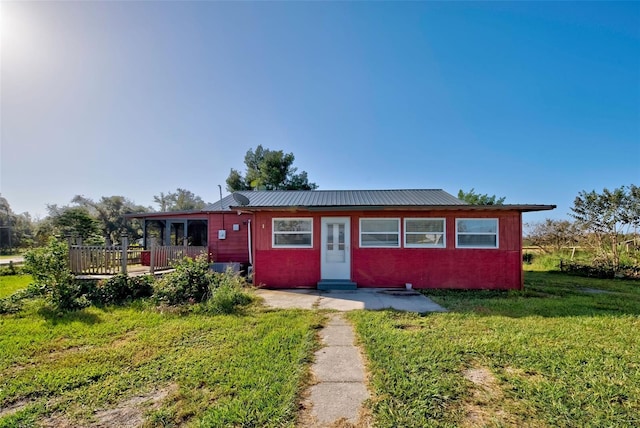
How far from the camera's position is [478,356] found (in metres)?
3.56

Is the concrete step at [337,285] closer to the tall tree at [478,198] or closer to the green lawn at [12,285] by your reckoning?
the green lawn at [12,285]

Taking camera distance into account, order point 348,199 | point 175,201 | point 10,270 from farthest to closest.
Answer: point 175,201 < point 10,270 < point 348,199

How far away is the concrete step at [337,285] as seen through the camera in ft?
26.7

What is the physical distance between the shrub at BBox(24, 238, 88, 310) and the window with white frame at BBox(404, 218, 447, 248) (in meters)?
8.50

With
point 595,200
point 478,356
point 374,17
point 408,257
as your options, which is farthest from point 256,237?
point 595,200

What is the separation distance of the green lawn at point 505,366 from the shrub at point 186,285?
3.72 metres

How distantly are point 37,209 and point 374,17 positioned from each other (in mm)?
49018

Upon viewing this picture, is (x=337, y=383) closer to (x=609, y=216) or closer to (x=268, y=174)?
(x=609, y=216)

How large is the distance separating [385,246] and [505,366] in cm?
521

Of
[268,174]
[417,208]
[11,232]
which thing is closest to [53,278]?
[417,208]

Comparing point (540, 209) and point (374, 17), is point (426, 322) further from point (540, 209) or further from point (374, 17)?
point (374, 17)

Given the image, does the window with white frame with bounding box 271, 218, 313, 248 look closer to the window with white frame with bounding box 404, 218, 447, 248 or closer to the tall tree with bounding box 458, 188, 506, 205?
the window with white frame with bounding box 404, 218, 447, 248

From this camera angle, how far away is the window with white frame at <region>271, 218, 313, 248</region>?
8.64 m

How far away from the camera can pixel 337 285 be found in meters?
8.18
